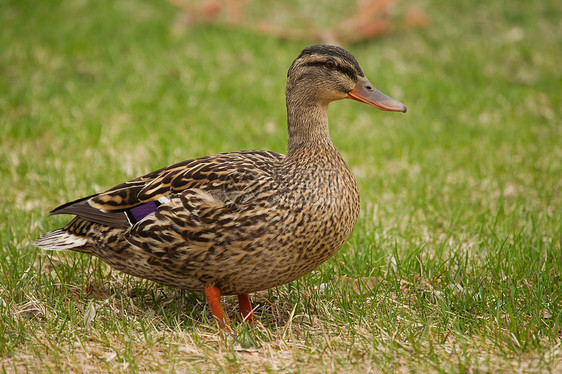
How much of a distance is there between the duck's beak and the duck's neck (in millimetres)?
221

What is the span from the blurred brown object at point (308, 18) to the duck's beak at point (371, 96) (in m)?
5.76

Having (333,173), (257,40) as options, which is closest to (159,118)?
(257,40)

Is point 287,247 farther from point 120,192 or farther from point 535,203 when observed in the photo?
point 535,203

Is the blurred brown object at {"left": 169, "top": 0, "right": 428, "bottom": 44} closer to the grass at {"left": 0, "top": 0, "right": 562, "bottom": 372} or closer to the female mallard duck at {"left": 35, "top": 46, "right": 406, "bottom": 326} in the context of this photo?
the grass at {"left": 0, "top": 0, "right": 562, "bottom": 372}

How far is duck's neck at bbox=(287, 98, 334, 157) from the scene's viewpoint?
3818 mm

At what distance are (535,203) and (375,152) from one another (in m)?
1.73

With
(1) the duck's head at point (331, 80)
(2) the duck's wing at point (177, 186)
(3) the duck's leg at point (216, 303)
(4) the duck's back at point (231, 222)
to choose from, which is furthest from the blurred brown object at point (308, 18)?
(3) the duck's leg at point (216, 303)

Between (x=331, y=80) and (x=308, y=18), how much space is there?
7573 mm

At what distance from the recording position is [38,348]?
128 inches

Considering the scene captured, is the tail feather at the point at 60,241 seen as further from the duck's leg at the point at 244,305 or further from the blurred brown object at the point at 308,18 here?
the blurred brown object at the point at 308,18

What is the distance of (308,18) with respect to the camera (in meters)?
11.0

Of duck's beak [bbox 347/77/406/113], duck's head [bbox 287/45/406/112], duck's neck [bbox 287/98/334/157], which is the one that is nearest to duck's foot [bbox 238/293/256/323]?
duck's neck [bbox 287/98/334/157]

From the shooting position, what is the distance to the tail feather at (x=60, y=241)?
383cm

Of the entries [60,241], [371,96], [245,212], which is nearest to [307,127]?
[371,96]
